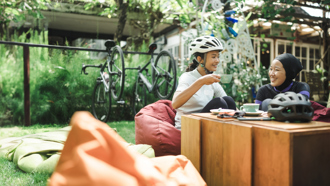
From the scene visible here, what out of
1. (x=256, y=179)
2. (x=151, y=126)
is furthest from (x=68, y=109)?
(x=256, y=179)

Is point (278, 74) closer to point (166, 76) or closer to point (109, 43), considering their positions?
point (166, 76)

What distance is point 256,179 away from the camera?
1.39 meters

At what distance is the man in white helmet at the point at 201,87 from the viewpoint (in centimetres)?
224

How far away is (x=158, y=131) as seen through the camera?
2549 millimetres

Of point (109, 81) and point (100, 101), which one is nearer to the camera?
Result: point (109, 81)

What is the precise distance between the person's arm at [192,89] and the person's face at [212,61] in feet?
1.41

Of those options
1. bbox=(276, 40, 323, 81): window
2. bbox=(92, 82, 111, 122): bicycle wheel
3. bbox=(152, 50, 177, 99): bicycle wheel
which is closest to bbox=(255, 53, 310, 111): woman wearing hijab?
bbox=(152, 50, 177, 99): bicycle wheel

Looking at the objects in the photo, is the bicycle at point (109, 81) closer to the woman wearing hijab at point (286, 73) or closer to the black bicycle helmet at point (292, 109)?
the woman wearing hijab at point (286, 73)

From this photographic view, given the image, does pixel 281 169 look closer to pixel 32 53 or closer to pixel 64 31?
pixel 32 53

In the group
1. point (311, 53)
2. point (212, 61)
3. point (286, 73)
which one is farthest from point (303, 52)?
point (212, 61)

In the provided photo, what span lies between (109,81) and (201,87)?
2.06m

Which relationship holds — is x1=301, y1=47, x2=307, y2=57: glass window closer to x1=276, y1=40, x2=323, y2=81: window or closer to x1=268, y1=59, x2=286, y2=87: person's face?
x1=276, y1=40, x2=323, y2=81: window

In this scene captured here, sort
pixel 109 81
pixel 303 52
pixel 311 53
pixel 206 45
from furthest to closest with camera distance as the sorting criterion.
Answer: pixel 311 53 < pixel 303 52 < pixel 109 81 < pixel 206 45

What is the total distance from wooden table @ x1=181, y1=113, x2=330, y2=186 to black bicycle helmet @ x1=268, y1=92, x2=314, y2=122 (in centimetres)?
5
